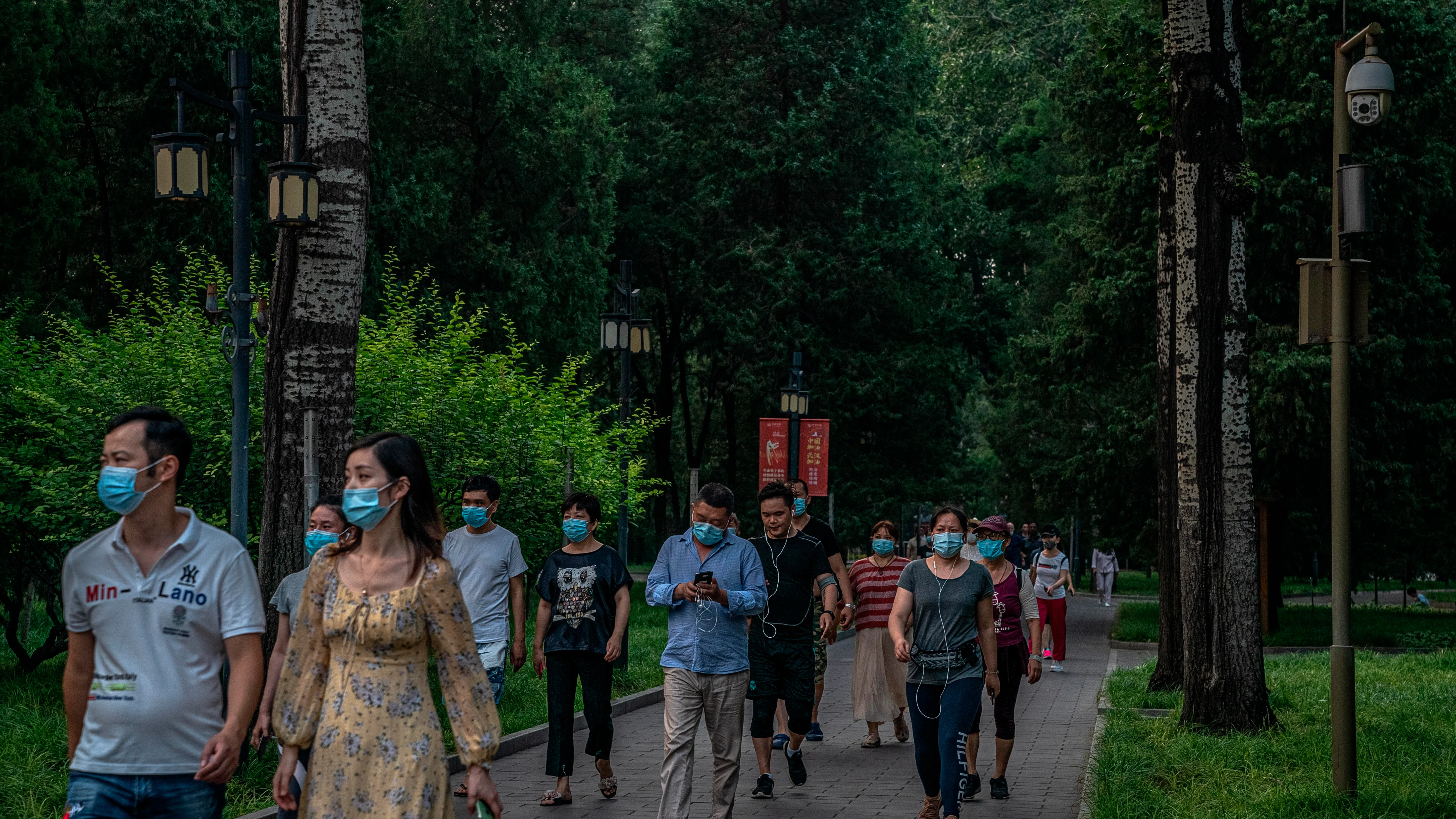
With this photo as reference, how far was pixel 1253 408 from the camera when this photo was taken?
1040 inches

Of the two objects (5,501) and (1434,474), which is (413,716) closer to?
(5,501)

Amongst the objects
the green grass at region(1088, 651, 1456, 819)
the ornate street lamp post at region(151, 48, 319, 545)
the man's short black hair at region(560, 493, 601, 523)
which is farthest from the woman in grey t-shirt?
the ornate street lamp post at region(151, 48, 319, 545)

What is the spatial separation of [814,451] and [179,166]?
19.6 metres

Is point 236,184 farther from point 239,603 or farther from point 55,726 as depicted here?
point 239,603

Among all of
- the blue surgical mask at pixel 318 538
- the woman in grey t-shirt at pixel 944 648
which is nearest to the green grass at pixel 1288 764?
the woman in grey t-shirt at pixel 944 648

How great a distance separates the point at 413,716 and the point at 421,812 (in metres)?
0.27

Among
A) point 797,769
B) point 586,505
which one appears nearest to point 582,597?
point 586,505

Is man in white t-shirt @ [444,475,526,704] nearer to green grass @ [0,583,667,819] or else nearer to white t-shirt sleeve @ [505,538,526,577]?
white t-shirt sleeve @ [505,538,526,577]

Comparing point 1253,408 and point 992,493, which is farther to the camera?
point 992,493

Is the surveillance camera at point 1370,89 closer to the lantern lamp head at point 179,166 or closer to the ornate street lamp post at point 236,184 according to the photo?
the ornate street lamp post at point 236,184

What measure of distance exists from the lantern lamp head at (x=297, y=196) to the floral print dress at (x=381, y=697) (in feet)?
19.1

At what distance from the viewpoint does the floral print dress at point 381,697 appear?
187 inches

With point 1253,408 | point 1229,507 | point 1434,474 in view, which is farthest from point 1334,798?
point 1434,474

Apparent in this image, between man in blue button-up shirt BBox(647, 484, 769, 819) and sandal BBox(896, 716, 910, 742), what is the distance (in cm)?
468
